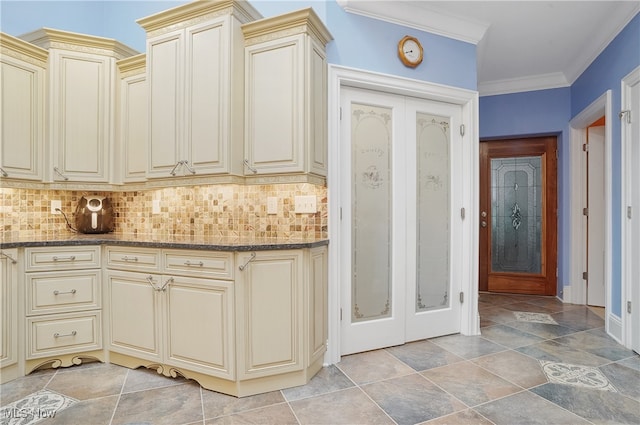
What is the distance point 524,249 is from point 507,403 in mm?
3024

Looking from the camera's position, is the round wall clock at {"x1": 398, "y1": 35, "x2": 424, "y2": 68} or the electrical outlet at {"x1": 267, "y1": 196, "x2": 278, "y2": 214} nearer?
the electrical outlet at {"x1": 267, "y1": 196, "x2": 278, "y2": 214}

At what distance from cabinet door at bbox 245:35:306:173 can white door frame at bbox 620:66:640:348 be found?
2.56 metres

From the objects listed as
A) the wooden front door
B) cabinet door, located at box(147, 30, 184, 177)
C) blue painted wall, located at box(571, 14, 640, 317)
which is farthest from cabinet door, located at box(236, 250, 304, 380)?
the wooden front door

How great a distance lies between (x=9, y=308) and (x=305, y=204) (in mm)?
1997

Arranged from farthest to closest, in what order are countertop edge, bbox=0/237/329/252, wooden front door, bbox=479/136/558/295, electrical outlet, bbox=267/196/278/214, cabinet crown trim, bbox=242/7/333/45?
wooden front door, bbox=479/136/558/295, electrical outlet, bbox=267/196/278/214, cabinet crown trim, bbox=242/7/333/45, countertop edge, bbox=0/237/329/252

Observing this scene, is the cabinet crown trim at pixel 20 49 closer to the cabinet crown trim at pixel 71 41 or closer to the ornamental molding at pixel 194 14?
the cabinet crown trim at pixel 71 41

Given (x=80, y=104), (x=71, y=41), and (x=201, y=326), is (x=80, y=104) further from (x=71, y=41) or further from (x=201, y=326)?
(x=201, y=326)

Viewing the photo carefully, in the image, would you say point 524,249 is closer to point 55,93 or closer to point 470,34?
point 470,34

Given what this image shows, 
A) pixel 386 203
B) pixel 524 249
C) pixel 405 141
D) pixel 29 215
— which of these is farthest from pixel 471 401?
pixel 29 215

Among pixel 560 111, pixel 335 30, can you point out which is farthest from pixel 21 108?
pixel 560 111

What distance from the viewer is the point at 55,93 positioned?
2.60m

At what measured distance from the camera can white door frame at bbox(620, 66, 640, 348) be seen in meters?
2.63

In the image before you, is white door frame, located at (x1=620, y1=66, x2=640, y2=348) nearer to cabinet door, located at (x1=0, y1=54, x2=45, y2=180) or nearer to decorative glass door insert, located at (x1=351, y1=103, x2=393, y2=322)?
decorative glass door insert, located at (x1=351, y1=103, x2=393, y2=322)

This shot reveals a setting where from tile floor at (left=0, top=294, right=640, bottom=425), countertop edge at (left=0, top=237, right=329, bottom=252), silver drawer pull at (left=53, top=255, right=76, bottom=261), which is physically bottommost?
tile floor at (left=0, top=294, right=640, bottom=425)
